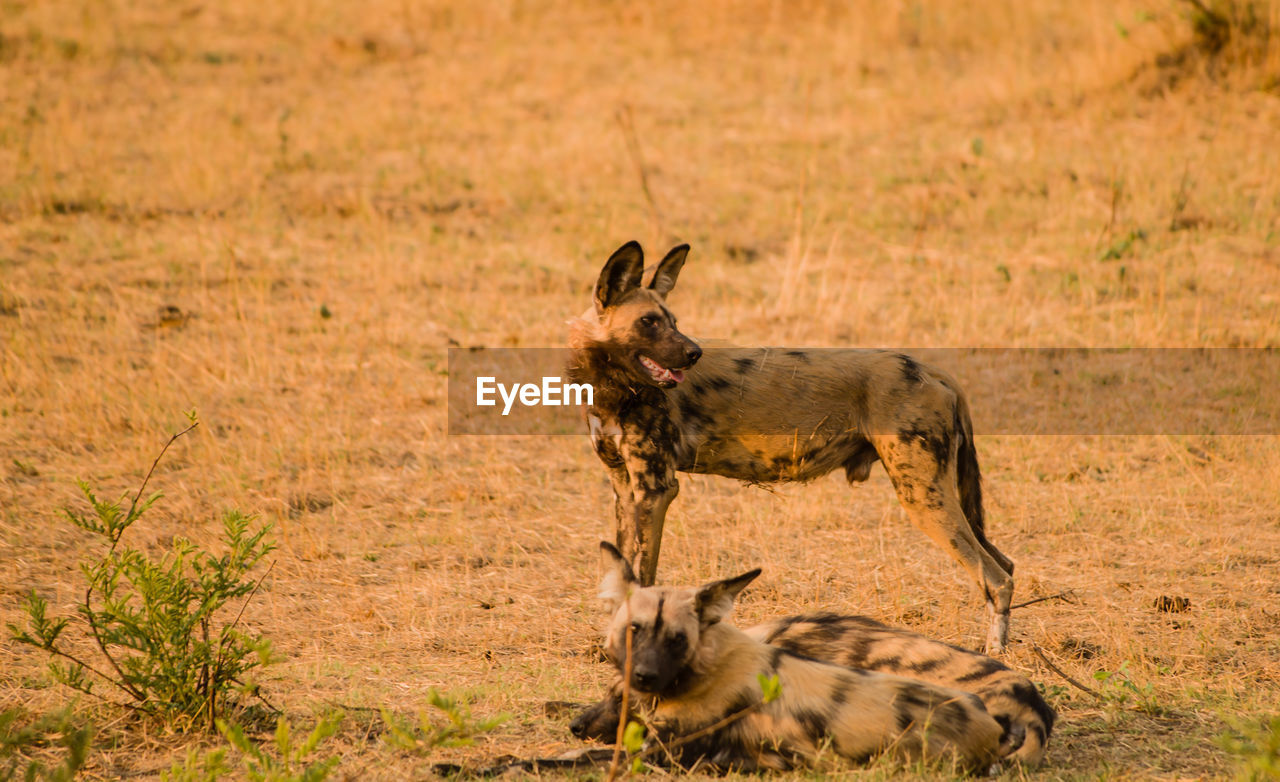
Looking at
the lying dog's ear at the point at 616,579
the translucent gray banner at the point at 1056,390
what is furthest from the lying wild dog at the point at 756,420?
the translucent gray banner at the point at 1056,390

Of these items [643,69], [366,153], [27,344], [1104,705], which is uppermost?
[643,69]

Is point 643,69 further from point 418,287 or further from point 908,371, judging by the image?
point 908,371

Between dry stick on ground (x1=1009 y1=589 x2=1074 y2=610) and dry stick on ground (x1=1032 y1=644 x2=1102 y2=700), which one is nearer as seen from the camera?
dry stick on ground (x1=1032 y1=644 x2=1102 y2=700)

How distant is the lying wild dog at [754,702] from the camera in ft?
13.0

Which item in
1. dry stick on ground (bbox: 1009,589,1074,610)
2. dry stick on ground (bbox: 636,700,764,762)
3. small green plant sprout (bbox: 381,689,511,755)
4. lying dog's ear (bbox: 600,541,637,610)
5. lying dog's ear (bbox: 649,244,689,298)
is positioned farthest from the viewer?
lying dog's ear (bbox: 649,244,689,298)

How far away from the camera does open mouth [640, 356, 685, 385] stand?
5.72m

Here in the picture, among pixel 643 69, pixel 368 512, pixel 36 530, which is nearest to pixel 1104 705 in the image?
pixel 368 512

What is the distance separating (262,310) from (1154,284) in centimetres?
744

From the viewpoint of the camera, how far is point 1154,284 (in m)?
10.4

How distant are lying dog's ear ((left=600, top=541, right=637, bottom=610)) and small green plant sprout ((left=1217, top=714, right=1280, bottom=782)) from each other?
1916mm

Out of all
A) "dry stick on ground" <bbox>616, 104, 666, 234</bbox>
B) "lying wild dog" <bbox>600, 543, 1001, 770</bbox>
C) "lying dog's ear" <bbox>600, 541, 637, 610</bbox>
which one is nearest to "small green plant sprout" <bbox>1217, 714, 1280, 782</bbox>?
"lying wild dog" <bbox>600, 543, 1001, 770</bbox>

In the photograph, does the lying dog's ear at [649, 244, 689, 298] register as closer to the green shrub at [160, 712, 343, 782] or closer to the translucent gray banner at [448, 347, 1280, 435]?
the translucent gray banner at [448, 347, 1280, 435]

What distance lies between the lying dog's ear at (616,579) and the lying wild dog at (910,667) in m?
0.30

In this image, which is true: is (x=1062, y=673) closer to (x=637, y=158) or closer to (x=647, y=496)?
(x=647, y=496)
